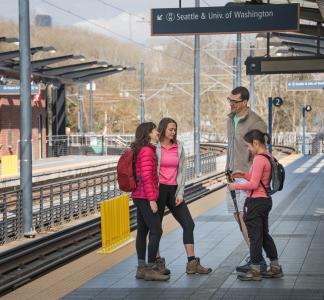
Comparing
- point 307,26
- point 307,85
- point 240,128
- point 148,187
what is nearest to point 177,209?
point 148,187

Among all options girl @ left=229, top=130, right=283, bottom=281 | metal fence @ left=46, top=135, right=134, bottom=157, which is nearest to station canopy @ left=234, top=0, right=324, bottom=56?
girl @ left=229, top=130, right=283, bottom=281

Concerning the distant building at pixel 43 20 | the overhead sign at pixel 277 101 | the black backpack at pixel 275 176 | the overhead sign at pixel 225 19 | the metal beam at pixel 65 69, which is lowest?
the black backpack at pixel 275 176

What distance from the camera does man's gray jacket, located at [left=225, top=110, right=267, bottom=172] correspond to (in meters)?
9.05

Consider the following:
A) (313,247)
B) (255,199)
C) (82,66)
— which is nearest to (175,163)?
(255,199)

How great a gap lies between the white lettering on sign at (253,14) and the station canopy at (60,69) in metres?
17.2

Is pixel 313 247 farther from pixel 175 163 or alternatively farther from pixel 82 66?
pixel 82 66

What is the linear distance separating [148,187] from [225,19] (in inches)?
229

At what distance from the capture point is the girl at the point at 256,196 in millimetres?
8617

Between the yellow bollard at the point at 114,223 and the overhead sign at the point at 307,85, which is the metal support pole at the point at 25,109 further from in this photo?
the overhead sign at the point at 307,85

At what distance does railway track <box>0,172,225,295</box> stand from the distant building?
106m

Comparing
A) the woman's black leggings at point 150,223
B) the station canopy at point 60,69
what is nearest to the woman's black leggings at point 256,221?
the woman's black leggings at point 150,223

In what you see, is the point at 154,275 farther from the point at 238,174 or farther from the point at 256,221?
the point at 238,174

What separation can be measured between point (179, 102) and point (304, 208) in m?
83.2

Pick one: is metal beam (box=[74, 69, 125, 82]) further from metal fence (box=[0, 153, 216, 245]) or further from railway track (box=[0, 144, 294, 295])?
railway track (box=[0, 144, 294, 295])
